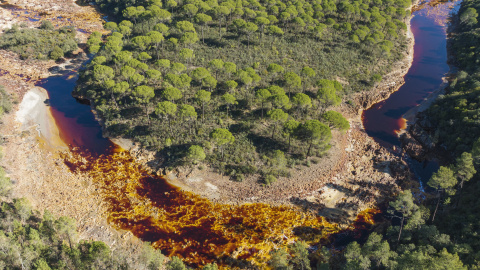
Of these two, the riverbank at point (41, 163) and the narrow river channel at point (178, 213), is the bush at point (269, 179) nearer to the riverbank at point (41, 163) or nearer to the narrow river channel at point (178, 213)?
the narrow river channel at point (178, 213)

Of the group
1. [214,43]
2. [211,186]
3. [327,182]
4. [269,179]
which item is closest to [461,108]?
[327,182]

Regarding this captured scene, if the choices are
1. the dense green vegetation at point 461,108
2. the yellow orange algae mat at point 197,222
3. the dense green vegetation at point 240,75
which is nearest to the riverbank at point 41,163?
the yellow orange algae mat at point 197,222

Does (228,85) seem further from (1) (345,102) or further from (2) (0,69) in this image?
(2) (0,69)

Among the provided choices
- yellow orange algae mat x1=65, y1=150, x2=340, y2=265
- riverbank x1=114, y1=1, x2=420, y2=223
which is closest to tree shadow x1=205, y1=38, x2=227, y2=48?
riverbank x1=114, y1=1, x2=420, y2=223

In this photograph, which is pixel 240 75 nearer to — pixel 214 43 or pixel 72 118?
pixel 214 43

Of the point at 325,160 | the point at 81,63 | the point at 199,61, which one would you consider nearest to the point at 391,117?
the point at 325,160

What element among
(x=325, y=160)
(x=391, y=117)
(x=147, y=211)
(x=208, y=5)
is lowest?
(x=147, y=211)
